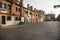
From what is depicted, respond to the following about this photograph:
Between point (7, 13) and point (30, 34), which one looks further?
point (7, 13)

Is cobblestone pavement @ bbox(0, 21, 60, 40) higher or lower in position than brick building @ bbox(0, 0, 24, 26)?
lower

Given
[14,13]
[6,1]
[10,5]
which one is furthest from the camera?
[14,13]

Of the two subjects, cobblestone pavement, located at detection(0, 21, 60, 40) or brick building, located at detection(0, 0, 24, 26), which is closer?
cobblestone pavement, located at detection(0, 21, 60, 40)

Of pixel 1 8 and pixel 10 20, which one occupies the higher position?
pixel 1 8

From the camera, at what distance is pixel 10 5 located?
1313 inches

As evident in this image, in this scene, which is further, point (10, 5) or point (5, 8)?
point (10, 5)

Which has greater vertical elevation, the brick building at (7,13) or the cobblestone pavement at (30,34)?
the brick building at (7,13)

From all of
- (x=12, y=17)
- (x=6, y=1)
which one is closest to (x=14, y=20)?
(x=12, y=17)

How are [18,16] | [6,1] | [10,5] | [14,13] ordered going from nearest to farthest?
[6,1], [10,5], [14,13], [18,16]

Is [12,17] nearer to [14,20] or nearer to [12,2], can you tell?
[14,20]

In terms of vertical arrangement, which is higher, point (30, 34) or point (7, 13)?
point (7, 13)

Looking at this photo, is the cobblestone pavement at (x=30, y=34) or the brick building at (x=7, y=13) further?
the brick building at (x=7, y=13)

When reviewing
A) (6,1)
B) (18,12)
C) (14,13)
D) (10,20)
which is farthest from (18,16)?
(6,1)

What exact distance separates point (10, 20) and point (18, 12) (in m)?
6.96
